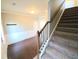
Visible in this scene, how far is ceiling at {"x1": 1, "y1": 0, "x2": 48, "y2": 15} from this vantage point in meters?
3.71

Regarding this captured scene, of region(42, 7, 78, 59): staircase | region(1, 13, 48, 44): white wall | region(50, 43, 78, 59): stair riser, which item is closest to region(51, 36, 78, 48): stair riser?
region(42, 7, 78, 59): staircase

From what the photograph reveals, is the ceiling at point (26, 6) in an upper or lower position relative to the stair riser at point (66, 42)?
upper

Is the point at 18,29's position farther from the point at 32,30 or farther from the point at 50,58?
the point at 50,58

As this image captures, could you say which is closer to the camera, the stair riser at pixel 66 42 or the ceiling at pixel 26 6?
the stair riser at pixel 66 42

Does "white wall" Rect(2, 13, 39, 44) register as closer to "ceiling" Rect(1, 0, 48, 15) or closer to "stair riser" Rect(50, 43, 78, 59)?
"ceiling" Rect(1, 0, 48, 15)

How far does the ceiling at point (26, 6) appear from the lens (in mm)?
3710

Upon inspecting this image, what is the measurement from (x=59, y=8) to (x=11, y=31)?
2553mm

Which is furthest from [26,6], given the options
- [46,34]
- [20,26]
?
[46,34]

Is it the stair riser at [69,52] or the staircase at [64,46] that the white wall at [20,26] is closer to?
the staircase at [64,46]

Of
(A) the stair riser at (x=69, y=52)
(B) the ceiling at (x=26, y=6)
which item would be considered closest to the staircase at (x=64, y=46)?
(A) the stair riser at (x=69, y=52)

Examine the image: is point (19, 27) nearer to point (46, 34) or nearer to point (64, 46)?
point (46, 34)

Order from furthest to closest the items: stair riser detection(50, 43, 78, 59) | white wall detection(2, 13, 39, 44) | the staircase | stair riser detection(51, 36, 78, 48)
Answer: white wall detection(2, 13, 39, 44) → stair riser detection(51, 36, 78, 48) → the staircase → stair riser detection(50, 43, 78, 59)

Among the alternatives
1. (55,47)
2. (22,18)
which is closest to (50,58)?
(55,47)

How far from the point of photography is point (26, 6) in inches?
174
